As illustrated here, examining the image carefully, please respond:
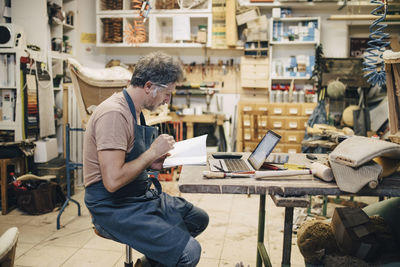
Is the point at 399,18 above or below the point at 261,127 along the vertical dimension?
above

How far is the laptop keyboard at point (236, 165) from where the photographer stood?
1830mm

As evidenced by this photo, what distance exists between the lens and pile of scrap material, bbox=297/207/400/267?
1860mm

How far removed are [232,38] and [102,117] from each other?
423cm

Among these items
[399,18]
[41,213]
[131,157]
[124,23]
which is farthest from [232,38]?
[131,157]

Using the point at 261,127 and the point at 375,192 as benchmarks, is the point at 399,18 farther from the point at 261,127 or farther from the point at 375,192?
the point at 375,192

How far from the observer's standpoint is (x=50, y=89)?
4.70 metres

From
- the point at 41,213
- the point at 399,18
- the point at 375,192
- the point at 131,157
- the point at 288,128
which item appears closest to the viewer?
the point at 375,192

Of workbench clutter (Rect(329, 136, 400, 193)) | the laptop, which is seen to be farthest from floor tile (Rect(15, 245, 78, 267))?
workbench clutter (Rect(329, 136, 400, 193))

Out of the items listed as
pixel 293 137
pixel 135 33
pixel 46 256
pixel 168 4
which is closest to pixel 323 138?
pixel 293 137

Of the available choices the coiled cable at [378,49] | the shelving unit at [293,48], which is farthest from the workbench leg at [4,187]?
the shelving unit at [293,48]

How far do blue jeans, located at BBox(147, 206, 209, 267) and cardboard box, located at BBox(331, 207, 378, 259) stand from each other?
731mm

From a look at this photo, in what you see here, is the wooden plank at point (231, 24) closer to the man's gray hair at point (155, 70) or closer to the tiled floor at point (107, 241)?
the tiled floor at point (107, 241)

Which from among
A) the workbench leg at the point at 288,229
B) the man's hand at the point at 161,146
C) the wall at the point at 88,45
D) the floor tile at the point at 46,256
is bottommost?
the floor tile at the point at 46,256

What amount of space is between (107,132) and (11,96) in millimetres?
3235
